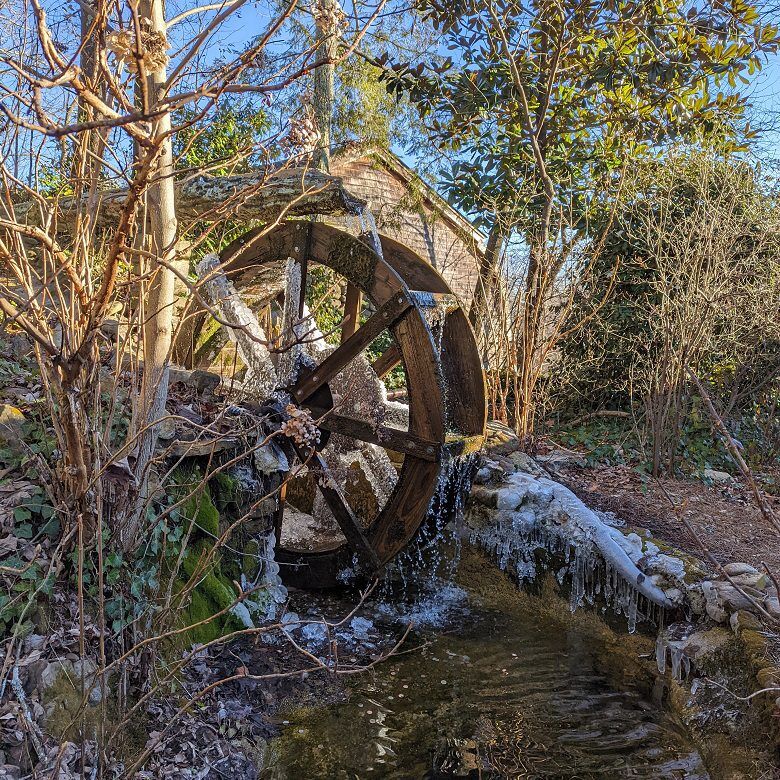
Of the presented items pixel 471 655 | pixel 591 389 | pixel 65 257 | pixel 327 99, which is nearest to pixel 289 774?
pixel 471 655

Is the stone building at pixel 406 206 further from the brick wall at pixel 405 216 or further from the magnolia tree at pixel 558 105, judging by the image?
the magnolia tree at pixel 558 105

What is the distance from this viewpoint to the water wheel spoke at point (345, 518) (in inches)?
189

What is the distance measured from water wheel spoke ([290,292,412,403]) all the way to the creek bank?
54.6 inches

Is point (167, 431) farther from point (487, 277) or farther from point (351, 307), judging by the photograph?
point (487, 277)

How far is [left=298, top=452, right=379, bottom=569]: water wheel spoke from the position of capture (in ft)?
15.8

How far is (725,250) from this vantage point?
264 inches

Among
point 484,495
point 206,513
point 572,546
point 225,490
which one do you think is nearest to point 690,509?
point 572,546

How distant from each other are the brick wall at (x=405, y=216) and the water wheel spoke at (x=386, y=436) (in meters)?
7.29

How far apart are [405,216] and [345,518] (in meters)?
8.34

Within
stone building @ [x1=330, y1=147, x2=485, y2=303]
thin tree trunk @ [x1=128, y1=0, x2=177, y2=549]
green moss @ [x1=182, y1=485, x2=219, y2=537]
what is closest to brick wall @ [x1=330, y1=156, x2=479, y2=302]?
stone building @ [x1=330, y1=147, x2=485, y2=303]

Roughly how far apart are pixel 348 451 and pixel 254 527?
5.23 feet

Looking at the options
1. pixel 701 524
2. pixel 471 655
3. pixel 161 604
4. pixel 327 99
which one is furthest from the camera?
pixel 327 99

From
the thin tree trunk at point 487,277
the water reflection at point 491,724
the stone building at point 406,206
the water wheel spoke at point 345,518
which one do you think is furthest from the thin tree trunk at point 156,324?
the stone building at point 406,206

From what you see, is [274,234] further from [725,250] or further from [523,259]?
[725,250]
